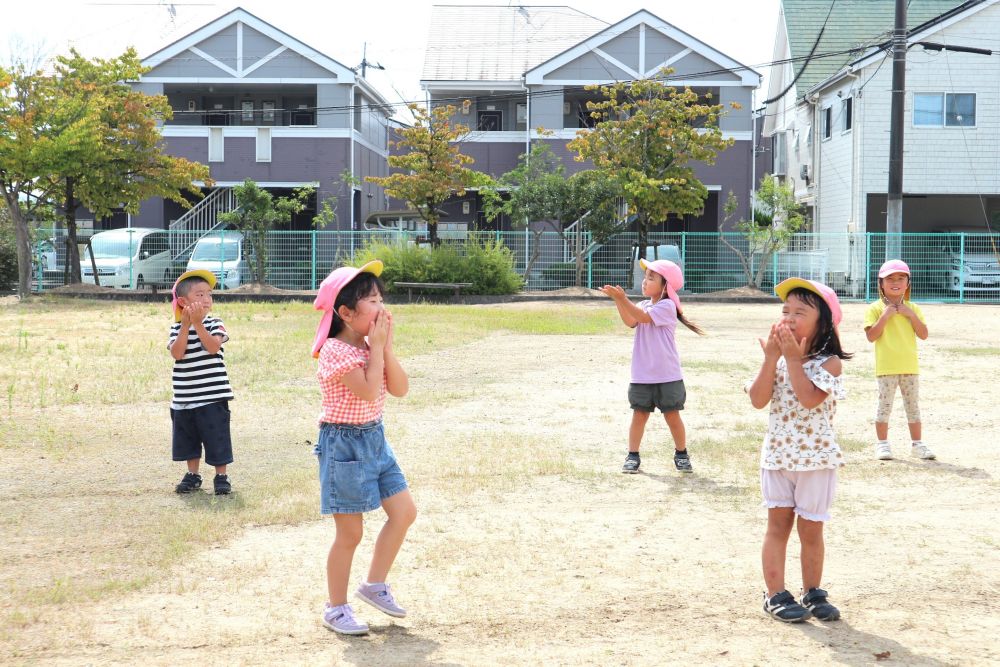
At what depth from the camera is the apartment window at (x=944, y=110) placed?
3048 cm

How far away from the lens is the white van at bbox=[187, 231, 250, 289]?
1172 inches

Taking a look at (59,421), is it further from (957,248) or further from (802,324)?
(957,248)

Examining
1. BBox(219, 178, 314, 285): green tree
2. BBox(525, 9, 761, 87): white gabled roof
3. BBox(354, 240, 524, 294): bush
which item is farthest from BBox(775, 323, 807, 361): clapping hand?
BBox(525, 9, 761, 87): white gabled roof

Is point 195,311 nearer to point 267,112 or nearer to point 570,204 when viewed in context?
point 570,204

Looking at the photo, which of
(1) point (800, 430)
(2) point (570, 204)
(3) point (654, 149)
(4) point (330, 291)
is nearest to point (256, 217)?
(2) point (570, 204)

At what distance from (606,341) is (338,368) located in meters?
12.5

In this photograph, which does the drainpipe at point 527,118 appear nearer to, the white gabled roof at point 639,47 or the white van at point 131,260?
the white gabled roof at point 639,47

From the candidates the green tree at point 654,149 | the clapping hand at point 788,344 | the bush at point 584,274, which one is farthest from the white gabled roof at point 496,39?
the clapping hand at point 788,344

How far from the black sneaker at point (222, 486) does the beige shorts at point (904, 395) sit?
14.5 ft

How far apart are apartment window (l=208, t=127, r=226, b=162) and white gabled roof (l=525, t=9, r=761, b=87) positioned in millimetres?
10054

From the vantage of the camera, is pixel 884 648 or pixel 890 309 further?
pixel 890 309

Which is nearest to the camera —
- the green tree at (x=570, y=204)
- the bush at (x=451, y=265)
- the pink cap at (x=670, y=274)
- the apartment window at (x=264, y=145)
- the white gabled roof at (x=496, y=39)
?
the pink cap at (x=670, y=274)

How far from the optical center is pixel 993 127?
99.8 ft

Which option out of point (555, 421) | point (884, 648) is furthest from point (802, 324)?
point (555, 421)
